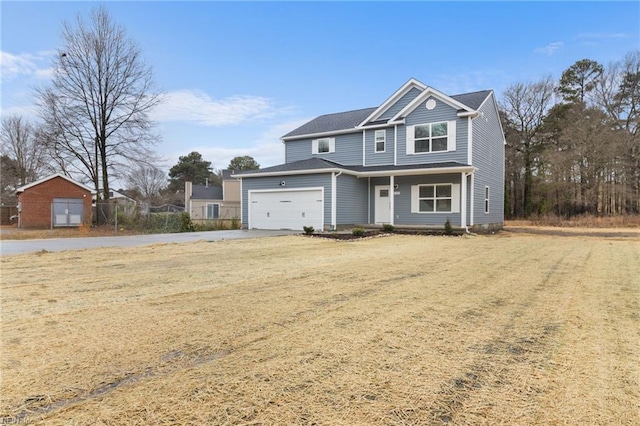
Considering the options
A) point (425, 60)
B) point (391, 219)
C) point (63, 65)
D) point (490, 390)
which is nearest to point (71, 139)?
point (63, 65)

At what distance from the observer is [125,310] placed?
3.83m

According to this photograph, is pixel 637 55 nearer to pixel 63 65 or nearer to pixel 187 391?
pixel 187 391

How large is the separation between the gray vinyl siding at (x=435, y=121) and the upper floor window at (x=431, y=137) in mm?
175

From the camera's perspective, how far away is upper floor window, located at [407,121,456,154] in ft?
54.4

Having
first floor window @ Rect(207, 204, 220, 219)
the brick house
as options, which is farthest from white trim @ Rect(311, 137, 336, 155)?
first floor window @ Rect(207, 204, 220, 219)

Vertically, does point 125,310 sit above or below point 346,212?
below

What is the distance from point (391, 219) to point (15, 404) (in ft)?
53.2

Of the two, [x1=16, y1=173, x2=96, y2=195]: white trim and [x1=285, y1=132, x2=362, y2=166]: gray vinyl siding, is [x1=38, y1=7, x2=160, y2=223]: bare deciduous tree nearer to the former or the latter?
A: [x1=16, y1=173, x2=96, y2=195]: white trim

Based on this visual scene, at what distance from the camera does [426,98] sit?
17094 millimetres

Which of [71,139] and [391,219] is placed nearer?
[391,219]

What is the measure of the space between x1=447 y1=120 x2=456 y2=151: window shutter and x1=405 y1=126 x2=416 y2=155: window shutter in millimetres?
1666

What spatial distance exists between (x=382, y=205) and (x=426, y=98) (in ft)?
18.6

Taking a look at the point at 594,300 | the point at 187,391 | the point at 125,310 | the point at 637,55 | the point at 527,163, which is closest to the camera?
the point at 187,391

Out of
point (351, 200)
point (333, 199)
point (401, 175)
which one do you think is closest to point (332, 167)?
point (333, 199)
